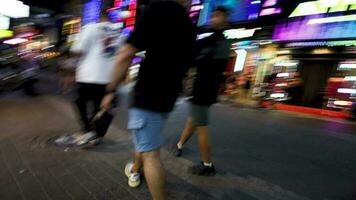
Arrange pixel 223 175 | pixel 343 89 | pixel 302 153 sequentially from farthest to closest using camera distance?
pixel 343 89 < pixel 302 153 < pixel 223 175

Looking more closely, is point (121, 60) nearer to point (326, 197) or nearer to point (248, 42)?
point (326, 197)

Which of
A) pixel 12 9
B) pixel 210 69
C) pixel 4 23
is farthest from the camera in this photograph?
pixel 12 9

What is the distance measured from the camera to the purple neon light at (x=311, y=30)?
1010 centimetres

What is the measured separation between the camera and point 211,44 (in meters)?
3.06

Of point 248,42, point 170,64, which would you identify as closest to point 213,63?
point 170,64

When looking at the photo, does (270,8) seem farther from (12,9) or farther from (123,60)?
(123,60)

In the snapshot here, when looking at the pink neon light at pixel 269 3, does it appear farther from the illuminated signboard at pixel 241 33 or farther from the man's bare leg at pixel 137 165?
the man's bare leg at pixel 137 165

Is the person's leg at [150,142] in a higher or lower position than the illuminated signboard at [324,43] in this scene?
lower

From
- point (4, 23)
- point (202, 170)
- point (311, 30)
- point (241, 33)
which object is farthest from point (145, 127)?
point (241, 33)

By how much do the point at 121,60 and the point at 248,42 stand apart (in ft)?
39.9

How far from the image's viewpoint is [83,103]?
434 centimetres

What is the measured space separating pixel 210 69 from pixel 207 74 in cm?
6

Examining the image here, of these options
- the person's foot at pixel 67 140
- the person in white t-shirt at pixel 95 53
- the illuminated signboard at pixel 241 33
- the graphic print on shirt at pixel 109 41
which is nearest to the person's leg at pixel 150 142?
the person in white t-shirt at pixel 95 53

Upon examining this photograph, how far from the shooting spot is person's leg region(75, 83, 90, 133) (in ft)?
14.0
